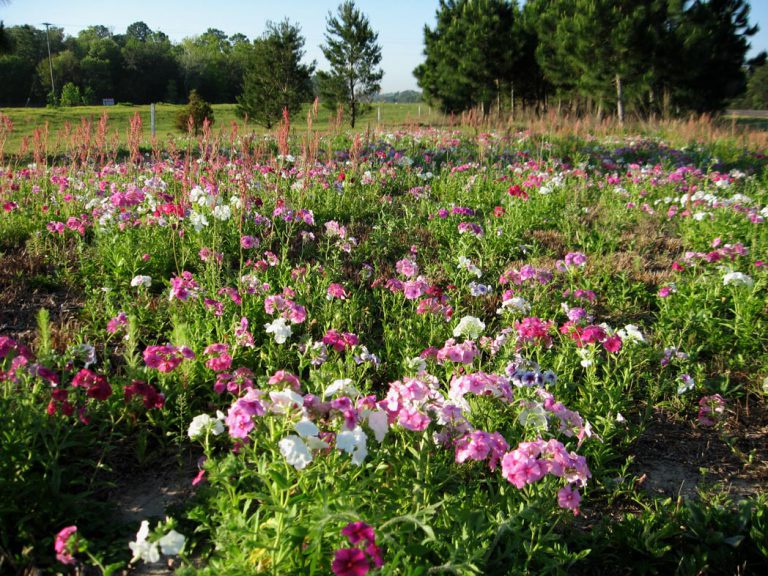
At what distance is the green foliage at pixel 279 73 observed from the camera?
89.1ft

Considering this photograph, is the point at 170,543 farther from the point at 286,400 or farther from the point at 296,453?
the point at 286,400

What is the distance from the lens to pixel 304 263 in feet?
15.3

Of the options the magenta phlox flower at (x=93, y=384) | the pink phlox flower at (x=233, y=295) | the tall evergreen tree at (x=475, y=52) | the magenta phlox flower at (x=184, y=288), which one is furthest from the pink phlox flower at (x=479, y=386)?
the tall evergreen tree at (x=475, y=52)

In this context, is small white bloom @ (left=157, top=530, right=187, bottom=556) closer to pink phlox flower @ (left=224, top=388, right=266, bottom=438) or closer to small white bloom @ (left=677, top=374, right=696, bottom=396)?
pink phlox flower @ (left=224, top=388, right=266, bottom=438)

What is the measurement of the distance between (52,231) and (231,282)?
180 cm

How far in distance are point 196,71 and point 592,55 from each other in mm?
68486

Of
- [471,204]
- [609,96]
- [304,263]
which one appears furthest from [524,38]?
[304,263]

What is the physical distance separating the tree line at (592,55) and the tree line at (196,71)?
4492mm

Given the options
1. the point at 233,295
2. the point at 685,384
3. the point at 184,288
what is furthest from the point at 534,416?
the point at 184,288

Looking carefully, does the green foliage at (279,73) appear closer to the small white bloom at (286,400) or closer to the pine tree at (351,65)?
the pine tree at (351,65)

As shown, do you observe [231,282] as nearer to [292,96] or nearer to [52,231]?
[52,231]

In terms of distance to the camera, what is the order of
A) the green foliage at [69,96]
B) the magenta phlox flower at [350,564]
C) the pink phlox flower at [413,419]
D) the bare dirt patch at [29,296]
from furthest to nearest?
the green foliage at [69,96] < the bare dirt patch at [29,296] < the pink phlox flower at [413,419] < the magenta phlox flower at [350,564]

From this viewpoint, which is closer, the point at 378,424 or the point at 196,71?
the point at 378,424

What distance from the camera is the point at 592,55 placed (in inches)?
831
